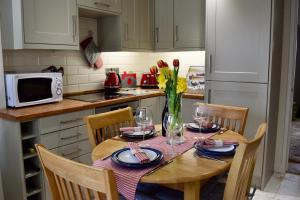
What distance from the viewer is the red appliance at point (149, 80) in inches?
140

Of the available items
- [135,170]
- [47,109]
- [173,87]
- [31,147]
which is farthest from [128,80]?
[135,170]

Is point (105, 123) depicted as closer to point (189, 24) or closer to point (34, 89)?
point (34, 89)

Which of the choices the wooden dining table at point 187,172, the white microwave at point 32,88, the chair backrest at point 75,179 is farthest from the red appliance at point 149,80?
the chair backrest at point 75,179

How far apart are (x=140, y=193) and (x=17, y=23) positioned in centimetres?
155

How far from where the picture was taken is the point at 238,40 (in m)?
2.58

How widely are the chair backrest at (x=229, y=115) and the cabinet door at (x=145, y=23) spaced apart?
1.41 m

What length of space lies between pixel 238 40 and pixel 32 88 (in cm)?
184

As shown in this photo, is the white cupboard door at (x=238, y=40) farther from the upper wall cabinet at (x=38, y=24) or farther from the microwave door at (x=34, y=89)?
the microwave door at (x=34, y=89)

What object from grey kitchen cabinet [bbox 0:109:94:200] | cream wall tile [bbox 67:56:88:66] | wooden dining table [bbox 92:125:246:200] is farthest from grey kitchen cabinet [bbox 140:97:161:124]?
wooden dining table [bbox 92:125:246:200]

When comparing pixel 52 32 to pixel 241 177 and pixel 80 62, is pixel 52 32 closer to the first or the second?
pixel 80 62

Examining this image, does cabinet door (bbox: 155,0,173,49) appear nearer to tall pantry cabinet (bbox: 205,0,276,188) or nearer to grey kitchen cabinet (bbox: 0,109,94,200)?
tall pantry cabinet (bbox: 205,0,276,188)

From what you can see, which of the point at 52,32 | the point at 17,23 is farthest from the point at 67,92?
the point at 17,23

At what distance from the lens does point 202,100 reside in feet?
9.63

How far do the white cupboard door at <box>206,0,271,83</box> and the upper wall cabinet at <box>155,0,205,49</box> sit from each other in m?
0.31
